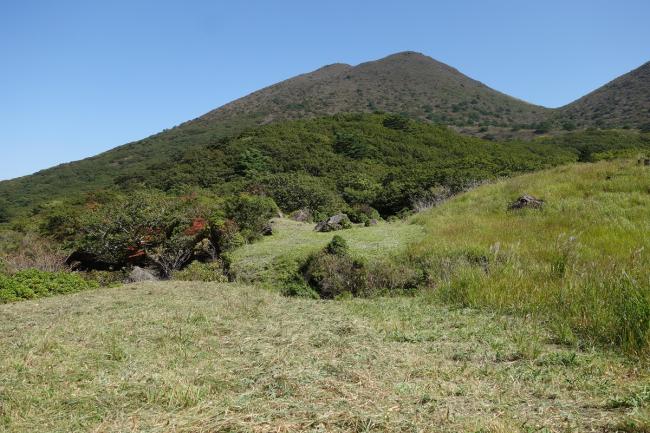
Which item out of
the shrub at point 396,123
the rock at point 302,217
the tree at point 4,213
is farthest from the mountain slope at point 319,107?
the rock at point 302,217

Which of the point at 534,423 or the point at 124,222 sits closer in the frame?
the point at 534,423

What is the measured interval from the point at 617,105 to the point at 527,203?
3331 inches

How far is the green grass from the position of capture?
10844mm

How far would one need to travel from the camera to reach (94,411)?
288 cm

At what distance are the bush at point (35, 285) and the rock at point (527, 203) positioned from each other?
489 inches

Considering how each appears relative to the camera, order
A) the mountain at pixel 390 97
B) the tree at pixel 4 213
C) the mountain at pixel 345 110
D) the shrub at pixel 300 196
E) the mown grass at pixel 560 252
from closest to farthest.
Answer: the mown grass at pixel 560 252 → the shrub at pixel 300 196 → the tree at pixel 4 213 → the mountain at pixel 345 110 → the mountain at pixel 390 97

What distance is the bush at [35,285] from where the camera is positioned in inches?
403

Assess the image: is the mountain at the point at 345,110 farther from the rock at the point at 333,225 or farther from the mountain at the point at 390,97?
the rock at the point at 333,225

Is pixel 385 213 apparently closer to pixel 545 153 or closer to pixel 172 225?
pixel 172 225

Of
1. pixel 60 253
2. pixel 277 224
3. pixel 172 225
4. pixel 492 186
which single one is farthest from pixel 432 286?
pixel 60 253

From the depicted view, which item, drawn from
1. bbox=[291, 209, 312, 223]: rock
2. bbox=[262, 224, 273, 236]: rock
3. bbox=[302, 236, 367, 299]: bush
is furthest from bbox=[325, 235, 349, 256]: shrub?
bbox=[291, 209, 312, 223]: rock

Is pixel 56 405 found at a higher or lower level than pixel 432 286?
higher

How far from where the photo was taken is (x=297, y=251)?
12188 mm

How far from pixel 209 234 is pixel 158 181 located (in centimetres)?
2892
